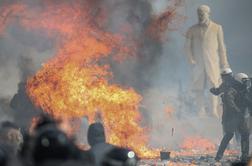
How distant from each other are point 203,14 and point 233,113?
13.0 metres

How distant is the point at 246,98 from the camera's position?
1430cm

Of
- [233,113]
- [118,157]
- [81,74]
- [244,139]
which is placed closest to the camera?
[118,157]

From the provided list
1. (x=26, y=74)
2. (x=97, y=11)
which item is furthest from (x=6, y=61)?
(x=97, y=11)

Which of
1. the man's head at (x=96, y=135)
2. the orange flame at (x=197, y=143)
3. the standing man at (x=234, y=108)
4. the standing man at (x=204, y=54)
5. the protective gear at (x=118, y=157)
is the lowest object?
the orange flame at (x=197, y=143)

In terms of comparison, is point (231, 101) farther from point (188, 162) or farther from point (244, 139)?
point (188, 162)

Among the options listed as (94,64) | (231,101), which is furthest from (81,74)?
(231,101)

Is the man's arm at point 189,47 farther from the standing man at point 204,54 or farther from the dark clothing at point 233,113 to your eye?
the dark clothing at point 233,113

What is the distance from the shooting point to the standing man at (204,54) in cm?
2609

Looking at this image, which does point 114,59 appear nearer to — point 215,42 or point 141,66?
point 141,66

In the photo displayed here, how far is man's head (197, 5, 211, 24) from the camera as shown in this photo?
25797 millimetres

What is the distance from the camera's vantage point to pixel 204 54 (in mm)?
26547

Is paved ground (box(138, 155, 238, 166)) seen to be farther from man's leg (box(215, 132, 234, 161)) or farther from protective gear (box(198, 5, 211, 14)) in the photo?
protective gear (box(198, 5, 211, 14))

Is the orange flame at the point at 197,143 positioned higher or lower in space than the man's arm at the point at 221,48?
lower

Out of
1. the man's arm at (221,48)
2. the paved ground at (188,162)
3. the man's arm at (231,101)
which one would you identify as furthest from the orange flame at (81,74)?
the man's arm at (221,48)
